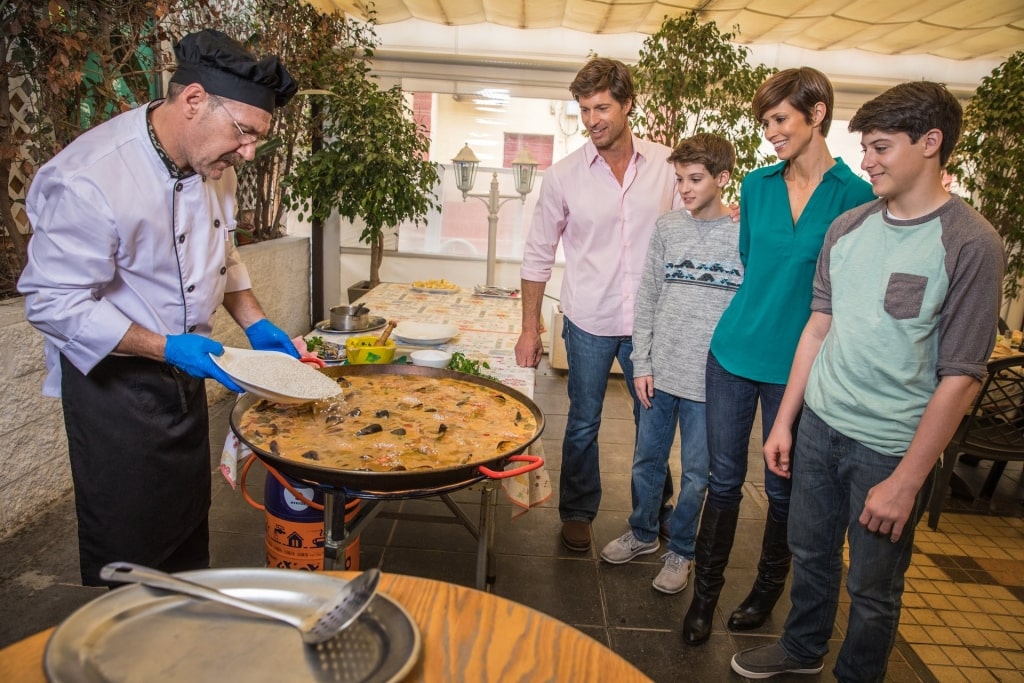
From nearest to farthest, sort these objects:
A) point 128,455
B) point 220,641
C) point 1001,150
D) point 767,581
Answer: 1. point 220,641
2. point 128,455
3. point 767,581
4. point 1001,150

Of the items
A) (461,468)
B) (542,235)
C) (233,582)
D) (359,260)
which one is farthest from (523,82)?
(233,582)

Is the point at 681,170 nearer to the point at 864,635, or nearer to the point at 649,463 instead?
the point at 649,463

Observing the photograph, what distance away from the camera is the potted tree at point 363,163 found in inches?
195

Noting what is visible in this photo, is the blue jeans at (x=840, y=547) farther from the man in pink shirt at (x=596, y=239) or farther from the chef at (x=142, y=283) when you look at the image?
the chef at (x=142, y=283)

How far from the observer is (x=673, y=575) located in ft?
8.30

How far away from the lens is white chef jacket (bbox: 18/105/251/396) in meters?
1.44

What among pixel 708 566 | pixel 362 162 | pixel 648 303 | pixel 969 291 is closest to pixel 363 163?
pixel 362 162

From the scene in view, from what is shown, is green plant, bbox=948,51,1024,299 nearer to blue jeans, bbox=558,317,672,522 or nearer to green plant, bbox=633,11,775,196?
green plant, bbox=633,11,775,196

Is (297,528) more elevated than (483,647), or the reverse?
(483,647)

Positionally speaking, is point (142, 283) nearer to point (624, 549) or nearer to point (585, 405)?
point (585, 405)

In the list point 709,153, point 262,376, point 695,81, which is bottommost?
point 262,376

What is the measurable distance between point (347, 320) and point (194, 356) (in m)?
1.44

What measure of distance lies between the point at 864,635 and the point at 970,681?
905mm

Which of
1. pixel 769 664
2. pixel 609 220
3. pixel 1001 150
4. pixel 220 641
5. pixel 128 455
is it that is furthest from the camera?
pixel 1001 150
